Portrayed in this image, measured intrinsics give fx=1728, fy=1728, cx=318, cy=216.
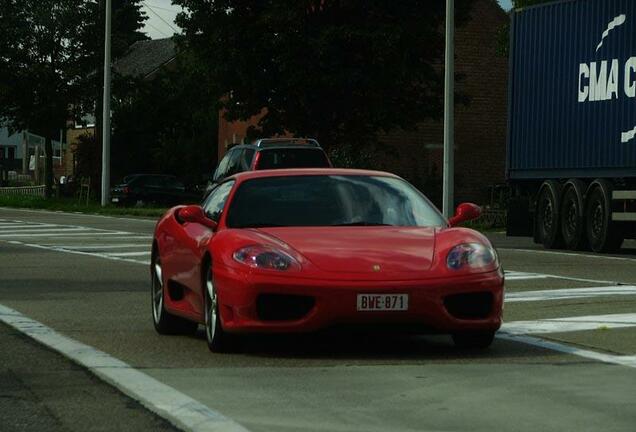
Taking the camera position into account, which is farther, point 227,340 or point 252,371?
point 227,340

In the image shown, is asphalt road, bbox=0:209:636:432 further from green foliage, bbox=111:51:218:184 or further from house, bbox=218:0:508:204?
green foliage, bbox=111:51:218:184

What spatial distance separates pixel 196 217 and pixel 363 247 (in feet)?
4.26

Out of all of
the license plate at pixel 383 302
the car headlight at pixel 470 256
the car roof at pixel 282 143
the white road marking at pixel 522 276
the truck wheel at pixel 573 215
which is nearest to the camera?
the license plate at pixel 383 302

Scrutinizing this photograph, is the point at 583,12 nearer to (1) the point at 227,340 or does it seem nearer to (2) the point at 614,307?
(2) the point at 614,307

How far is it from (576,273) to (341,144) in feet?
99.3

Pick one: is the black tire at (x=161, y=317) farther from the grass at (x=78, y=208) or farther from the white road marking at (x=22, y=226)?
the grass at (x=78, y=208)

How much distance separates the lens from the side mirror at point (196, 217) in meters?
11.2

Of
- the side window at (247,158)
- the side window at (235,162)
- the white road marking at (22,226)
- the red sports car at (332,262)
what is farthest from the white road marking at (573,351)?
the white road marking at (22,226)

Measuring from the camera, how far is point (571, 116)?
27344mm

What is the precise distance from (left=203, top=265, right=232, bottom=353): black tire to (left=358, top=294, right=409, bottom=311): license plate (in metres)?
0.95

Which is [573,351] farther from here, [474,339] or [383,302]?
[383,302]

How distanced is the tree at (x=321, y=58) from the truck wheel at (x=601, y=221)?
811 inches

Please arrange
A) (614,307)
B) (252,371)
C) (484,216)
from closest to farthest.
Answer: (252,371), (614,307), (484,216)

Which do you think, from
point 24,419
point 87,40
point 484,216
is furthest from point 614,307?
point 87,40
